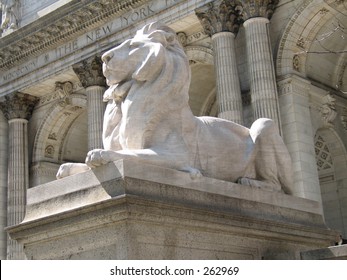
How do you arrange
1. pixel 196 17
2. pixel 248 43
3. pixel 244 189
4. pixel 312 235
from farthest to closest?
pixel 196 17 < pixel 248 43 < pixel 312 235 < pixel 244 189

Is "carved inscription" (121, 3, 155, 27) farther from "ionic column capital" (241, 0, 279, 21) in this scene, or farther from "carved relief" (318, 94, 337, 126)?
"carved relief" (318, 94, 337, 126)

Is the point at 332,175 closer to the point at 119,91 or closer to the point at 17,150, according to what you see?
the point at 17,150

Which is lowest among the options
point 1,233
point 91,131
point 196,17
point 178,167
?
point 178,167

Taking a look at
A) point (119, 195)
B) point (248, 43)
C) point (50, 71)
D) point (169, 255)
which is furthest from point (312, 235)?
point (50, 71)

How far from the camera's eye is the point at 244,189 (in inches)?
236

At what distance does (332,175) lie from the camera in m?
22.0

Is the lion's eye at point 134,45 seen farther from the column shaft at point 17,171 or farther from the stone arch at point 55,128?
the stone arch at point 55,128

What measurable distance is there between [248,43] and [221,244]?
1394cm

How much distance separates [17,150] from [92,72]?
551cm

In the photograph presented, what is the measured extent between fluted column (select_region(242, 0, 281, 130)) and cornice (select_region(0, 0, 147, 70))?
15.3 feet

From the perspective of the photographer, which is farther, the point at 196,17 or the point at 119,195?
the point at 196,17

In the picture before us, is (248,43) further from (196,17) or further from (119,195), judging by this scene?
(119,195)

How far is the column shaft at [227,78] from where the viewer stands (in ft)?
60.9

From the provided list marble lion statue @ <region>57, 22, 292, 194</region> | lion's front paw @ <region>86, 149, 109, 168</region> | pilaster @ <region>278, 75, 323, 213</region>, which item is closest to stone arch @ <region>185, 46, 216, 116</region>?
pilaster @ <region>278, 75, 323, 213</region>
